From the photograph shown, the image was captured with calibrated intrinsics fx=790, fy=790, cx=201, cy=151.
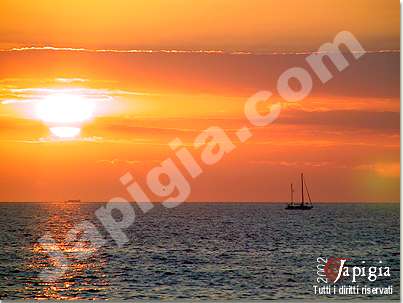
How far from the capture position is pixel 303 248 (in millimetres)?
73625

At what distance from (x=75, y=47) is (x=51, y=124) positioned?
24.4 m

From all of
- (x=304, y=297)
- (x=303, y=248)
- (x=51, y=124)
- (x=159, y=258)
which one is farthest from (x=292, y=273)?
(x=51, y=124)

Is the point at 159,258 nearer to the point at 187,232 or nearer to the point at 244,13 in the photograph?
the point at 244,13

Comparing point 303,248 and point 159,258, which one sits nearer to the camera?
point 159,258

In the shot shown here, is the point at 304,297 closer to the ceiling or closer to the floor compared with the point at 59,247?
closer to the floor

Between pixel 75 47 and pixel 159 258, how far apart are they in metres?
17.9

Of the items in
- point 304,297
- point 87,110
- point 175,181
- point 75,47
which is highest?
point 175,181

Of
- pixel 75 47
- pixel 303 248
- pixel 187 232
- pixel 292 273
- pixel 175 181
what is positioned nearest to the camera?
pixel 292 273

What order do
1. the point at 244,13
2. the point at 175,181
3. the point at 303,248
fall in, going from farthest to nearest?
the point at 175,181, the point at 303,248, the point at 244,13

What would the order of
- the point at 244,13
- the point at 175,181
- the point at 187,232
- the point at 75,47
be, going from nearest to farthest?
1. the point at 244,13
2. the point at 75,47
3. the point at 187,232
4. the point at 175,181

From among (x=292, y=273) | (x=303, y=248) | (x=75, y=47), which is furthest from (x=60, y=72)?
(x=292, y=273)

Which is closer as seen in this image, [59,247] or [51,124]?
[59,247]

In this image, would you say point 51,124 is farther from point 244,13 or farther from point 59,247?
point 244,13

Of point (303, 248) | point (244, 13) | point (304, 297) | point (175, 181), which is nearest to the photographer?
point (304, 297)
